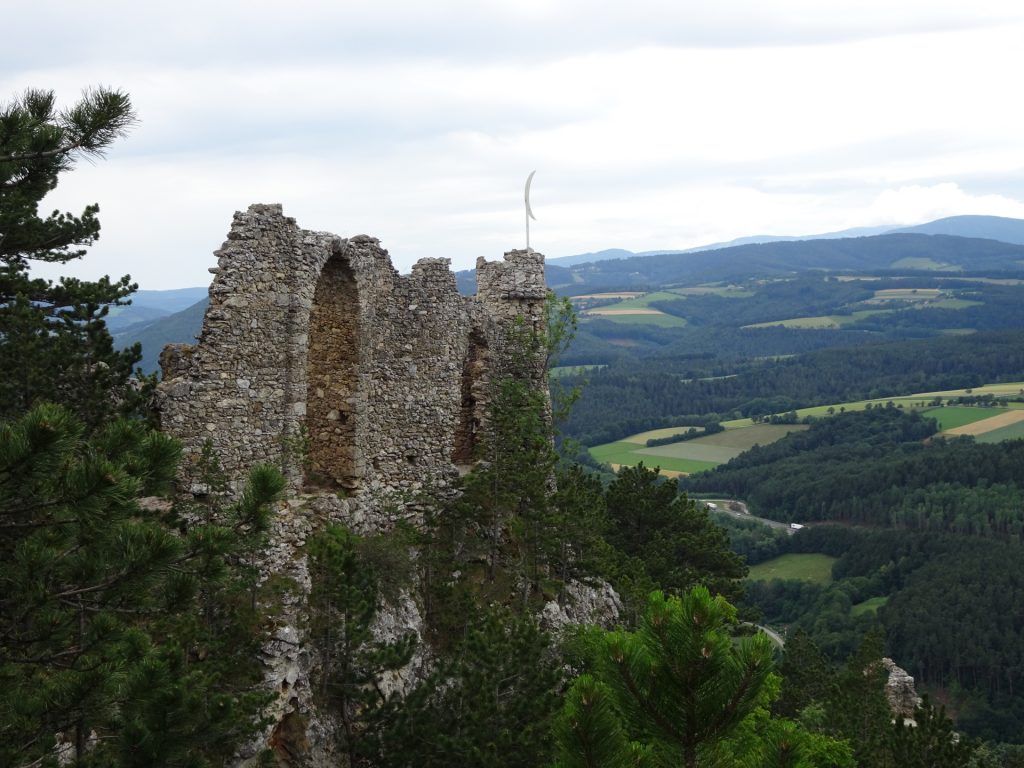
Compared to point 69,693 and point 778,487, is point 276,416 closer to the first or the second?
point 69,693

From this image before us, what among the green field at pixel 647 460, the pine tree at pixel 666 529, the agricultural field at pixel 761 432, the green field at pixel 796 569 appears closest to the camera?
the pine tree at pixel 666 529

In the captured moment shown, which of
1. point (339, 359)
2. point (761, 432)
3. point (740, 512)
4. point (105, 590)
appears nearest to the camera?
point (105, 590)

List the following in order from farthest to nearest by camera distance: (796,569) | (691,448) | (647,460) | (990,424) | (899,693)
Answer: (691,448) < (990,424) < (647,460) < (796,569) < (899,693)

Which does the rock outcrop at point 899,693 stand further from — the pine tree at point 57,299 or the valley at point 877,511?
the pine tree at point 57,299

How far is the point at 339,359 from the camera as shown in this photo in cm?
1825

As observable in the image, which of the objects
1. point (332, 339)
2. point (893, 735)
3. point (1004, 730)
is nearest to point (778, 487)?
point (1004, 730)

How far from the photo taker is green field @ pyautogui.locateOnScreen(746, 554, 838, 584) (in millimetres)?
109125

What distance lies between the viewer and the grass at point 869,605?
98.3m

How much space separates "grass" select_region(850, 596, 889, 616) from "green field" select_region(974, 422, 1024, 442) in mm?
55916

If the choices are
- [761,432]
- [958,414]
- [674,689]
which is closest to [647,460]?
[761,432]

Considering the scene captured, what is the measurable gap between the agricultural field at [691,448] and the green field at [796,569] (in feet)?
104

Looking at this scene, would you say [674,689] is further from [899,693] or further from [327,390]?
[899,693]

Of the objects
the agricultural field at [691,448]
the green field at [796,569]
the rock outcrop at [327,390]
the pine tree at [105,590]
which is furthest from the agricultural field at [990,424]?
the pine tree at [105,590]

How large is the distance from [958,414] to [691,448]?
45.9 m
